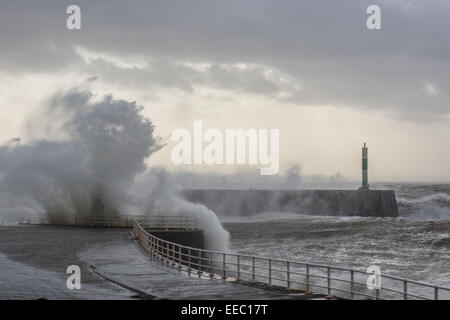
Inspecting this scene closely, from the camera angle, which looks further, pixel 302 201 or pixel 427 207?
pixel 427 207

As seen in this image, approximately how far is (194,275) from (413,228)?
141 feet

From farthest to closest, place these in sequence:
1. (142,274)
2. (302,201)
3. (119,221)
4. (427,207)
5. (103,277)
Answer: (427,207) < (302,201) < (119,221) < (142,274) < (103,277)

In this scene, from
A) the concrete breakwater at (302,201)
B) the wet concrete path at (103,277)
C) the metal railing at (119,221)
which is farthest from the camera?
the concrete breakwater at (302,201)

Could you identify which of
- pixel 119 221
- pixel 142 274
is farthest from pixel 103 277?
pixel 119 221

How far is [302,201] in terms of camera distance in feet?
291

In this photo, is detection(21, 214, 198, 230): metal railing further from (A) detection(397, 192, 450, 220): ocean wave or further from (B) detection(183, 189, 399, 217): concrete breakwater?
(A) detection(397, 192, 450, 220): ocean wave

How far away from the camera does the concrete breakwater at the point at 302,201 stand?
80000 mm

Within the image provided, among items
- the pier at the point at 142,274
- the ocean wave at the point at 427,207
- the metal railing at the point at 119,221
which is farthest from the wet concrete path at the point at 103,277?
the ocean wave at the point at 427,207

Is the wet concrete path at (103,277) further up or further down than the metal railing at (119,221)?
further up

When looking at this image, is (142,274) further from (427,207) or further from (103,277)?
(427,207)

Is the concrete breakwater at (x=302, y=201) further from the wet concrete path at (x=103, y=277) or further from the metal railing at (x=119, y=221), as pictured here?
the wet concrete path at (x=103, y=277)

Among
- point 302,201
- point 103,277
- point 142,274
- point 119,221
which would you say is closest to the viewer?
point 103,277

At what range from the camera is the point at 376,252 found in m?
41.5
